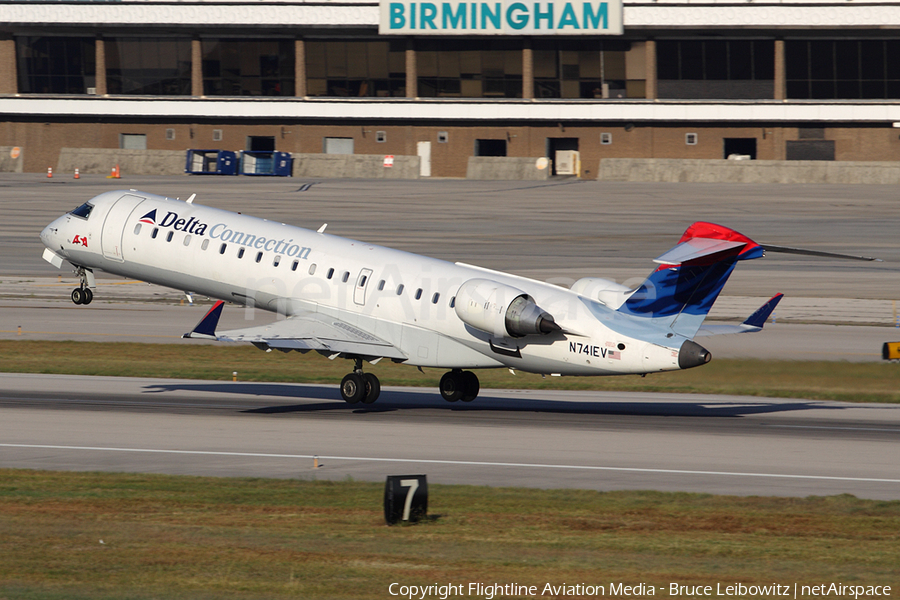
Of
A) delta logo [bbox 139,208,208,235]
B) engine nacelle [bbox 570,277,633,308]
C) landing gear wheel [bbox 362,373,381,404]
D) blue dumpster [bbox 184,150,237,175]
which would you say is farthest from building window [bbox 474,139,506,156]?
engine nacelle [bbox 570,277,633,308]

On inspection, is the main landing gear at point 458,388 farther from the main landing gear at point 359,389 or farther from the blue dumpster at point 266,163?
the blue dumpster at point 266,163

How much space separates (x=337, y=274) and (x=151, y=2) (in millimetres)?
→ 74116

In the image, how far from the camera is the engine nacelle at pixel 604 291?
1073 inches

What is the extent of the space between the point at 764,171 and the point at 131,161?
51.4 m

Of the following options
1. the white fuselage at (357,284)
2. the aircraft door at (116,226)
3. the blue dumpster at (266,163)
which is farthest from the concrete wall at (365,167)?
the aircraft door at (116,226)

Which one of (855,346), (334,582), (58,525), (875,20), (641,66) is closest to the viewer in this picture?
(334,582)

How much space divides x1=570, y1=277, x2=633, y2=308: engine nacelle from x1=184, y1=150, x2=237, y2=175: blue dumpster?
71200 millimetres

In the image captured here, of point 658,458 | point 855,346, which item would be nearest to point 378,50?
point 855,346

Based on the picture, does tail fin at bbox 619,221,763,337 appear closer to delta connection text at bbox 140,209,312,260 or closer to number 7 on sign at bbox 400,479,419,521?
number 7 on sign at bbox 400,479,419,521

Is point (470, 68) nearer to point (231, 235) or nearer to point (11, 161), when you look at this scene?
point (11, 161)

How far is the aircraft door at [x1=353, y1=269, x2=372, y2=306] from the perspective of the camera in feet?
97.4

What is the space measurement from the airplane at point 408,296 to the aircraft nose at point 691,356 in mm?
33

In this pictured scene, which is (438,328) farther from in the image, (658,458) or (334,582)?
(334,582)

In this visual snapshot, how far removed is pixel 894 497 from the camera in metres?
21.3
